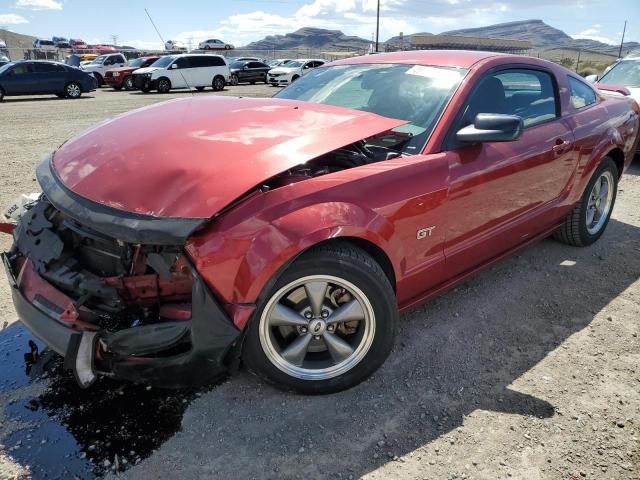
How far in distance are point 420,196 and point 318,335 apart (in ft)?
2.94

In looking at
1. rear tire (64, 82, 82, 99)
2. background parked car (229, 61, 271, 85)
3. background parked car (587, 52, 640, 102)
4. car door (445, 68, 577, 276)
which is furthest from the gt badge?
background parked car (229, 61, 271, 85)

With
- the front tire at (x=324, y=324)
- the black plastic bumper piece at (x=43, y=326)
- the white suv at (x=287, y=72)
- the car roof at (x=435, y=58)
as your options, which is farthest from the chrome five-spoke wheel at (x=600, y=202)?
the white suv at (x=287, y=72)

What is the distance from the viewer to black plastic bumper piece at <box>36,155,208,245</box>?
6.61 ft

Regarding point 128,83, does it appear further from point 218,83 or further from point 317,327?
point 317,327

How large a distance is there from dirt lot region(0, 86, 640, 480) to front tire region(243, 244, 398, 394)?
0.49ft

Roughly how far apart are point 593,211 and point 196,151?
369 centimetres

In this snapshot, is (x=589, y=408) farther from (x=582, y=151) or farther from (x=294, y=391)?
(x=582, y=151)

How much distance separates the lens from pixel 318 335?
2.45 meters

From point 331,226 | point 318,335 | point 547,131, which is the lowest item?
point 318,335

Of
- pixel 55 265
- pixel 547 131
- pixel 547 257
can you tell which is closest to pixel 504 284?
pixel 547 257

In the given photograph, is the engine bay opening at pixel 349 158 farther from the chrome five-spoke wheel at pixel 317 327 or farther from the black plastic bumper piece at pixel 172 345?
the black plastic bumper piece at pixel 172 345

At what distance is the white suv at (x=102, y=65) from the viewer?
25.2 metres

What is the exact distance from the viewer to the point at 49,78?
18.3 meters

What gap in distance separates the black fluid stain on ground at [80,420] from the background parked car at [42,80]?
18.5m
